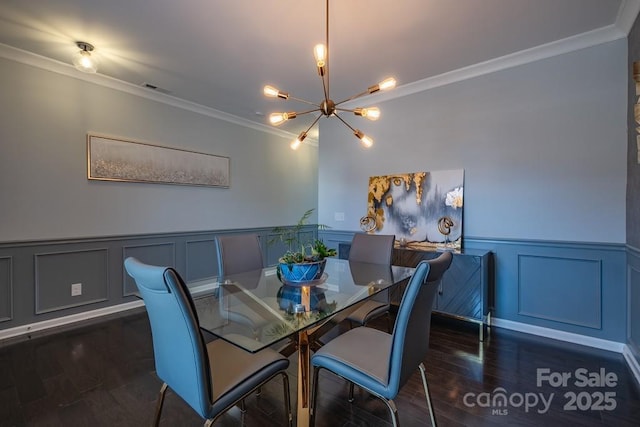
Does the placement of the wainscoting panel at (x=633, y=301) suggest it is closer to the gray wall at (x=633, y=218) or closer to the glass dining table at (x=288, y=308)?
the gray wall at (x=633, y=218)

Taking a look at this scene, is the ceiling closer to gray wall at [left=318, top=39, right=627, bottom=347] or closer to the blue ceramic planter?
gray wall at [left=318, top=39, right=627, bottom=347]

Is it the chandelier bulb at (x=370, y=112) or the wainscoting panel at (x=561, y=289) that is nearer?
the chandelier bulb at (x=370, y=112)

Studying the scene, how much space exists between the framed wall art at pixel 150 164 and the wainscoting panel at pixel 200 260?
84 cm

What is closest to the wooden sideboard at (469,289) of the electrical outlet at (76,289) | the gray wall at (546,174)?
the gray wall at (546,174)

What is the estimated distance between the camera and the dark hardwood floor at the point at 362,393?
5.46 feet

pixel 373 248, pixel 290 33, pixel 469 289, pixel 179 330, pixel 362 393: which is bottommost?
pixel 362 393

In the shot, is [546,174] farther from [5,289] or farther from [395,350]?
[5,289]

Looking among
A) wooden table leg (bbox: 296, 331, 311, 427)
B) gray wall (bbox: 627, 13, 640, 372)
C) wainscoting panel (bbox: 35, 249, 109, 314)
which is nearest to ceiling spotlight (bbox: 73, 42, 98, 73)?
wainscoting panel (bbox: 35, 249, 109, 314)

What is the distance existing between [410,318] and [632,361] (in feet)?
7.24

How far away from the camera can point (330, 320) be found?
5.15ft

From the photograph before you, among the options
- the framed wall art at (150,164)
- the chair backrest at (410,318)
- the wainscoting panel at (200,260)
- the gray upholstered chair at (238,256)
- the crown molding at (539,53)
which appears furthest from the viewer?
the wainscoting panel at (200,260)

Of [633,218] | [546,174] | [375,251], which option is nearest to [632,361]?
[633,218]

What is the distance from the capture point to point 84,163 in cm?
312

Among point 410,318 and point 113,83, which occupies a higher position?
point 113,83
